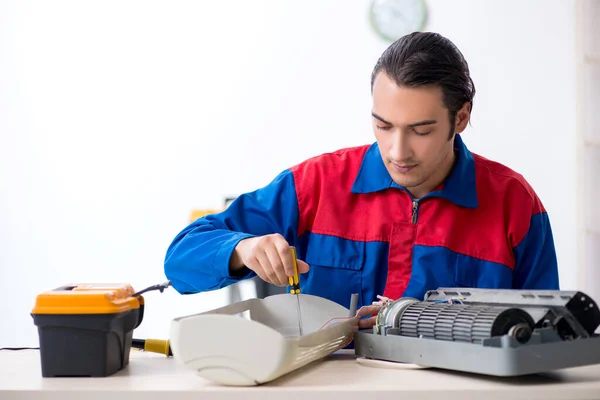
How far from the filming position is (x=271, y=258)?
1.21 m

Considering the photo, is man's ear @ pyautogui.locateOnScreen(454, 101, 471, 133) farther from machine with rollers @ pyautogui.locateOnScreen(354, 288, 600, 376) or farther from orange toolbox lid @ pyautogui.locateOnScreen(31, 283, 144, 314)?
orange toolbox lid @ pyautogui.locateOnScreen(31, 283, 144, 314)

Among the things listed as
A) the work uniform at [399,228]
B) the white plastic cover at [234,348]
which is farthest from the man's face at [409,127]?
the white plastic cover at [234,348]

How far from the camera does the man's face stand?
1.42 metres

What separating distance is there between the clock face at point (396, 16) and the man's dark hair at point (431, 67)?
262cm

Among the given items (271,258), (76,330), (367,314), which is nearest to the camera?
(76,330)

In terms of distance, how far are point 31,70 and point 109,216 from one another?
3.02 feet

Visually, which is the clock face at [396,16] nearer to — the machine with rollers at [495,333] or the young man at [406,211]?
the young man at [406,211]

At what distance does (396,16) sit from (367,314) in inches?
120

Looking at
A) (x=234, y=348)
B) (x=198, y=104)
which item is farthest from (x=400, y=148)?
(x=198, y=104)

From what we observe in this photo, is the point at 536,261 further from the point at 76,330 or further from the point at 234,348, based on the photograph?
the point at 76,330

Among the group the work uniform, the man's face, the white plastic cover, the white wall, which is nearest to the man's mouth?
the man's face

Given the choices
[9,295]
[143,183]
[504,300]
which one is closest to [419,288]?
[504,300]

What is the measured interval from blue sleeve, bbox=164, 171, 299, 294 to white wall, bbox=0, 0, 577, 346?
2.42 meters

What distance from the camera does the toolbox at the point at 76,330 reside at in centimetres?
109
